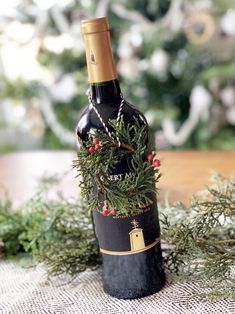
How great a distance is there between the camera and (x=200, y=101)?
1979mm

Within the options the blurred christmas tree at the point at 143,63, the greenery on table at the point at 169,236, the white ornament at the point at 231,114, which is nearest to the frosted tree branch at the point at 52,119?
the blurred christmas tree at the point at 143,63

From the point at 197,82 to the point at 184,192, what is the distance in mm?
1098

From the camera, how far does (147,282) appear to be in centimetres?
65

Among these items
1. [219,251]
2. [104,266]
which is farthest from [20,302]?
[219,251]

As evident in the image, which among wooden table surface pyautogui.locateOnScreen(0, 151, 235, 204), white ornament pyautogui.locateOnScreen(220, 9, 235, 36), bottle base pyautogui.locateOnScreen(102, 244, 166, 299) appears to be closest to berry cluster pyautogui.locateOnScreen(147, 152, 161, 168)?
bottle base pyautogui.locateOnScreen(102, 244, 166, 299)

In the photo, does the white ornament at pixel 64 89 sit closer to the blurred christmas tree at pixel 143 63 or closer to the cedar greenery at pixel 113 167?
the blurred christmas tree at pixel 143 63

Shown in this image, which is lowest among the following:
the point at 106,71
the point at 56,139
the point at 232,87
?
the point at 56,139

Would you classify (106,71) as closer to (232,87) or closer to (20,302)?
(20,302)

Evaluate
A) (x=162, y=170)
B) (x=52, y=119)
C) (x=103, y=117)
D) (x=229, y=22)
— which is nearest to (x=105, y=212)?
(x=103, y=117)

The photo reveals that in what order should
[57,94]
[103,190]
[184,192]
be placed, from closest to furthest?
[103,190], [184,192], [57,94]

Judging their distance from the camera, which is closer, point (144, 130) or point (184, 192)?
point (144, 130)

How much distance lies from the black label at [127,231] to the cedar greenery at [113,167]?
0.01m

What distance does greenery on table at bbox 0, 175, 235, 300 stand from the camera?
62cm

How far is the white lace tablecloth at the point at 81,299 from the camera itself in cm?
61
